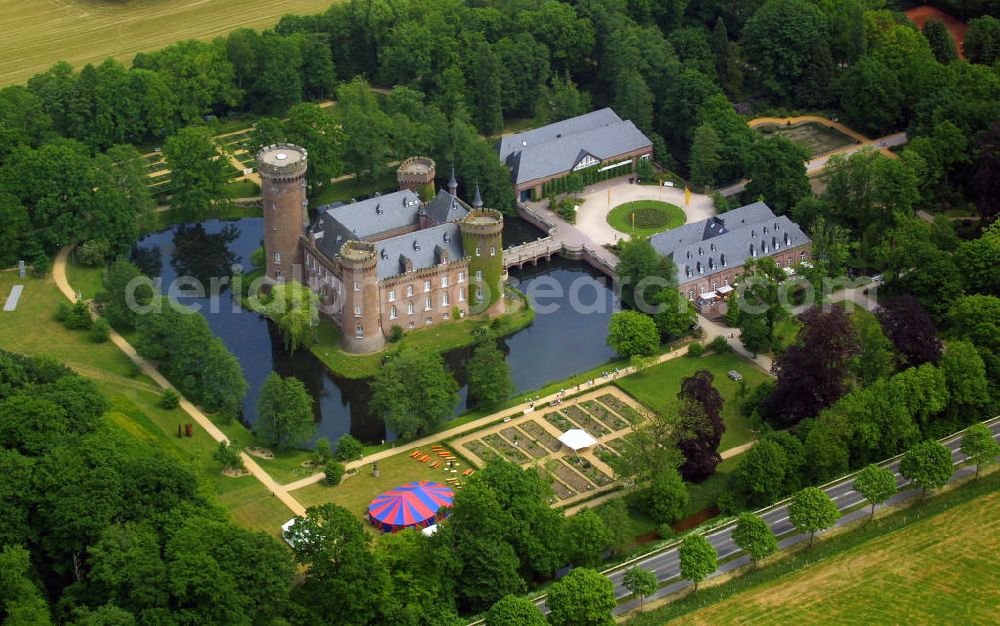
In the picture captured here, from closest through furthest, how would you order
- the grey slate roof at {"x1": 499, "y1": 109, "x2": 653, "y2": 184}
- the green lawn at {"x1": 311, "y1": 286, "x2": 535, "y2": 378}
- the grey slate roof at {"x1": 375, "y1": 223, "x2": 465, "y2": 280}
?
the green lawn at {"x1": 311, "y1": 286, "x2": 535, "y2": 378}
the grey slate roof at {"x1": 375, "y1": 223, "x2": 465, "y2": 280}
the grey slate roof at {"x1": 499, "y1": 109, "x2": 653, "y2": 184}

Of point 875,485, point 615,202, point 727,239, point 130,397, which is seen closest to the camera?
point 875,485

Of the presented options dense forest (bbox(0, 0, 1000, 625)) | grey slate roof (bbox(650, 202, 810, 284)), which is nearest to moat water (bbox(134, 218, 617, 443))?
dense forest (bbox(0, 0, 1000, 625))

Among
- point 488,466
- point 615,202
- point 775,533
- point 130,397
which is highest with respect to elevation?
point 488,466

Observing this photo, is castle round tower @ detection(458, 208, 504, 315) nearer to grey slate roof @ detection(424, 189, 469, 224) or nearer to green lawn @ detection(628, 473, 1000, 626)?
grey slate roof @ detection(424, 189, 469, 224)

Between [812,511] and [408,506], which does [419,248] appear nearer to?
[408,506]

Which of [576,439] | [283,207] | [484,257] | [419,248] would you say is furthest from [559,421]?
[283,207]

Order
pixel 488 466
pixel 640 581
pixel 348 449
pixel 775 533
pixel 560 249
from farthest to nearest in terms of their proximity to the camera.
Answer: pixel 560 249, pixel 348 449, pixel 775 533, pixel 488 466, pixel 640 581

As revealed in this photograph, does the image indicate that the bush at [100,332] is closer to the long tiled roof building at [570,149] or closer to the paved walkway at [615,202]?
the long tiled roof building at [570,149]

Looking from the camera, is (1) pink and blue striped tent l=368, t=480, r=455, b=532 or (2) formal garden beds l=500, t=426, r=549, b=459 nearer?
(1) pink and blue striped tent l=368, t=480, r=455, b=532
